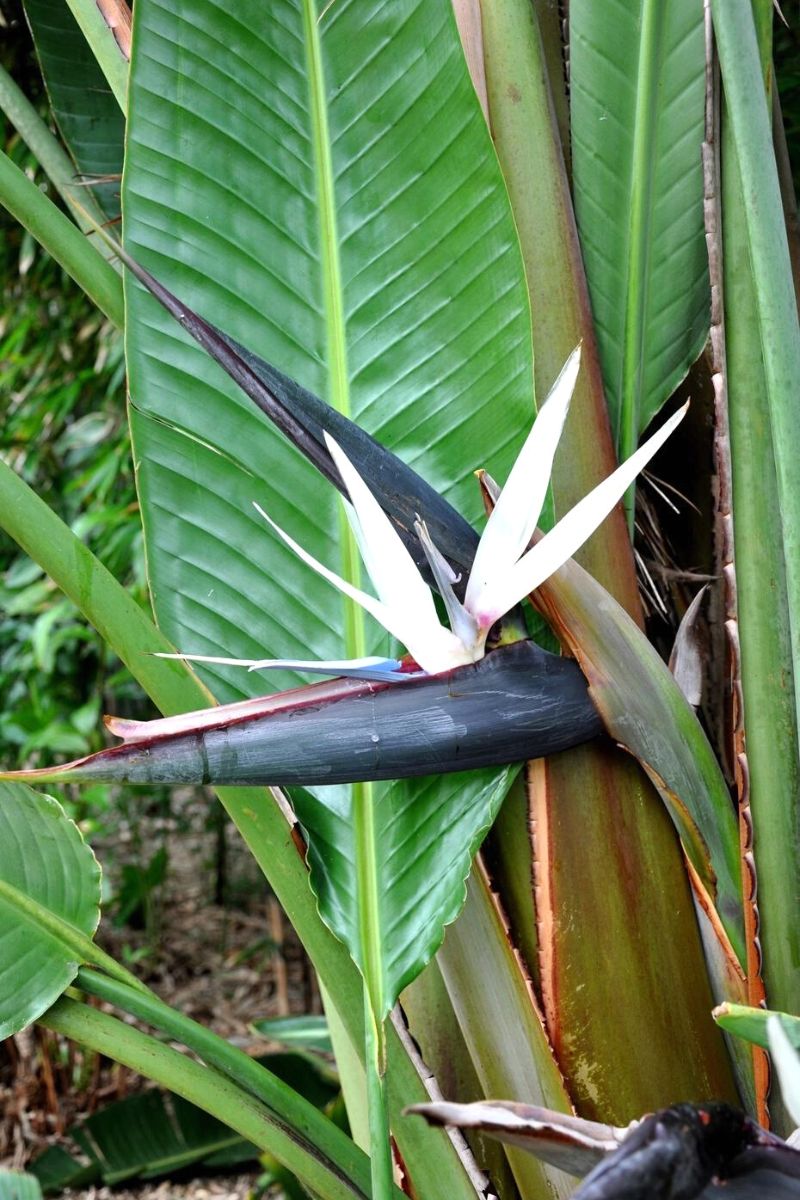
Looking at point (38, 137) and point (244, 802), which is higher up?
point (38, 137)

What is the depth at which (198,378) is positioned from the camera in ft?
1.55

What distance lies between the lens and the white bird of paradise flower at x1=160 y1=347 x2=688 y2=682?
1.14ft

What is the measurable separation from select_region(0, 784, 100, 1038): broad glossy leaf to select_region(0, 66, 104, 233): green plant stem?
1.12 feet

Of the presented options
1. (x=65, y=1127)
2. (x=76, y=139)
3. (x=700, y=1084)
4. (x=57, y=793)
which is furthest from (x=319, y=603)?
(x=65, y=1127)

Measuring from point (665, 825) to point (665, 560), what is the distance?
16 cm

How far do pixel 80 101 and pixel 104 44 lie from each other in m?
0.24

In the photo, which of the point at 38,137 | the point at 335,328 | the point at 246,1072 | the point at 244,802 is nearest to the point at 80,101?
the point at 38,137

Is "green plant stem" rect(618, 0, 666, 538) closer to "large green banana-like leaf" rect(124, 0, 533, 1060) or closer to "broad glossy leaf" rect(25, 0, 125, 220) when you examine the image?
"large green banana-like leaf" rect(124, 0, 533, 1060)

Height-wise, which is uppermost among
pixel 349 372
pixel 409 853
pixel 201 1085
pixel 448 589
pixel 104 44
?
pixel 104 44

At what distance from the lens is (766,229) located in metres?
0.37

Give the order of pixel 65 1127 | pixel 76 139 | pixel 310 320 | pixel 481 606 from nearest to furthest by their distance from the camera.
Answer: pixel 481 606, pixel 310 320, pixel 76 139, pixel 65 1127

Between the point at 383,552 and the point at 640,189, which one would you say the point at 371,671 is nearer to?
the point at 383,552

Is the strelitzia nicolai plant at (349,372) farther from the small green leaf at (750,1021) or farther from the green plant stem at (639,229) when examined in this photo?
the small green leaf at (750,1021)

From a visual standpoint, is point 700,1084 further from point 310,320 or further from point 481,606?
point 310,320
